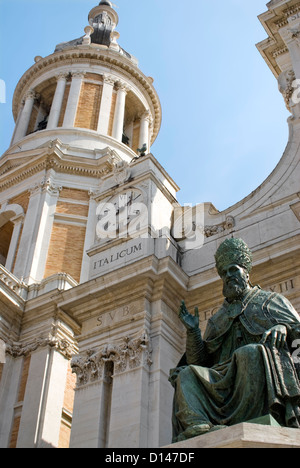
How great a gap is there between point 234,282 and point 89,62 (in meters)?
23.7

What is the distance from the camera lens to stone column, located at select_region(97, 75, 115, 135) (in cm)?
2633

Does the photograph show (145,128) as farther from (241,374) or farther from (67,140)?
(241,374)

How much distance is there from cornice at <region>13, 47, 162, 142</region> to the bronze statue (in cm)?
2339

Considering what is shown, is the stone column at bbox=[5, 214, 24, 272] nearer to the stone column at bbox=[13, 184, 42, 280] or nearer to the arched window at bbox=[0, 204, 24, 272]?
the arched window at bbox=[0, 204, 24, 272]

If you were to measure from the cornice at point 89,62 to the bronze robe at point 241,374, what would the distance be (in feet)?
78.3

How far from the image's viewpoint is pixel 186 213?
539 inches

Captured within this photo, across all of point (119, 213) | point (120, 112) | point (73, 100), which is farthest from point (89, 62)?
point (119, 213)

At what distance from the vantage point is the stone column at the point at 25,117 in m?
27.5

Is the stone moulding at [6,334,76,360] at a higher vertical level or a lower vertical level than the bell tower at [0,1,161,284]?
lower

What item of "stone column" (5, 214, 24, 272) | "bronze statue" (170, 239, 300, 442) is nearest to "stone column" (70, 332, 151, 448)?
"bronze statue" (170, 239, 300, 442)

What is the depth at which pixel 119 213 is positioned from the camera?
43.8 ft

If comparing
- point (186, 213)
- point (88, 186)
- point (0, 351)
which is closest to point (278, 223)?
point (186, 213)
